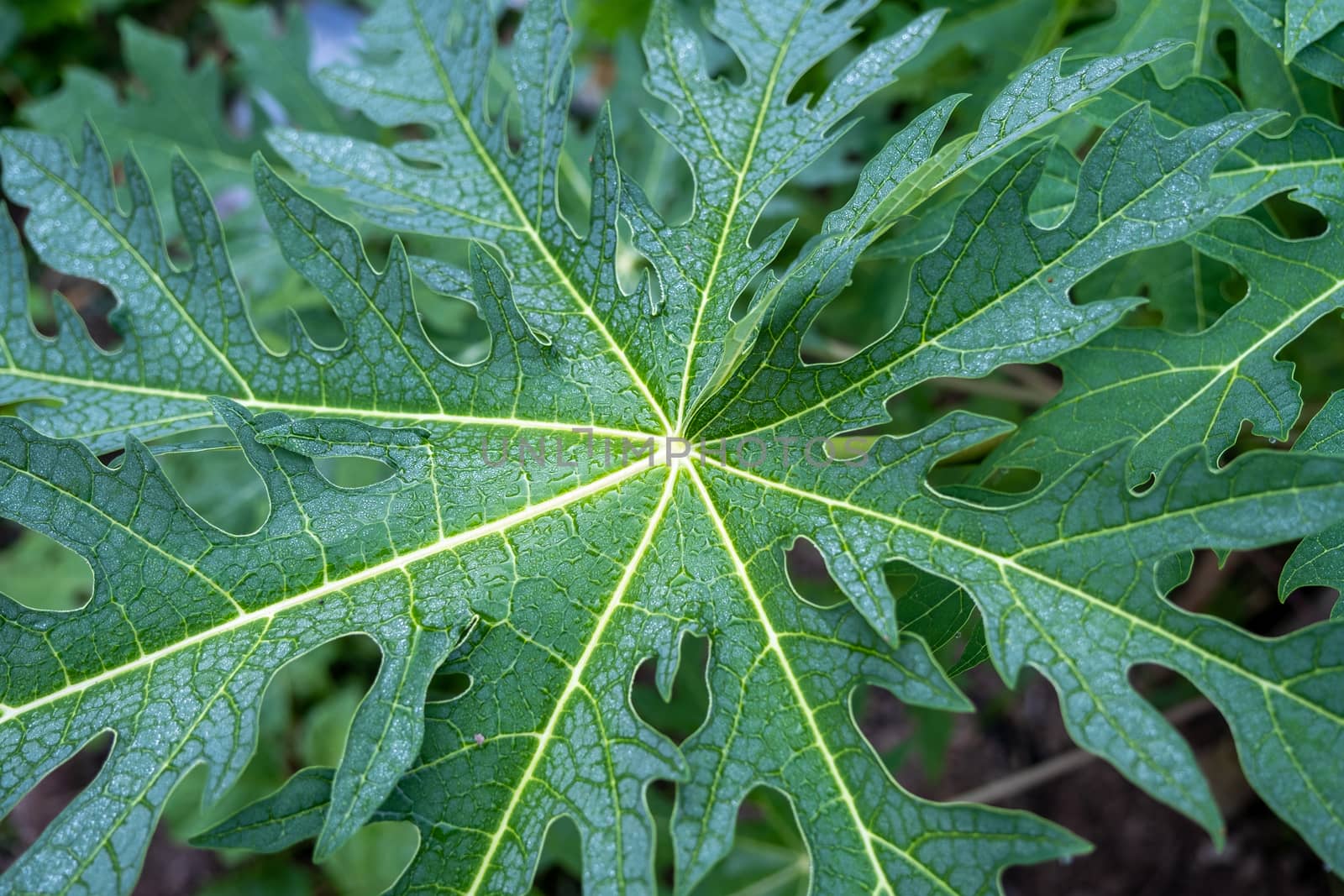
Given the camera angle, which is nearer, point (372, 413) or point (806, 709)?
point (806, 709)

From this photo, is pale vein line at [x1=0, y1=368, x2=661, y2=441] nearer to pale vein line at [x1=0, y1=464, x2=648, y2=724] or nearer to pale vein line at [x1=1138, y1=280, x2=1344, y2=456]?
pale vein line at [x1=0, y1=464, x2=648, y2=724]

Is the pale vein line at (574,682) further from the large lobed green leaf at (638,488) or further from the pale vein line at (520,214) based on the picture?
the pale vein line at (520,214)

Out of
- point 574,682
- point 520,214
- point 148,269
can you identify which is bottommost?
point 574,682

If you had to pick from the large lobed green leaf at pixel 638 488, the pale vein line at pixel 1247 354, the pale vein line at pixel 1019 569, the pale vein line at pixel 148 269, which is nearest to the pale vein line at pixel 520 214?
the large lobed green leaf at pixel 638 488

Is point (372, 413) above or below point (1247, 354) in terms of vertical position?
below

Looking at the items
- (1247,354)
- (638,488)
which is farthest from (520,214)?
(1247,354)

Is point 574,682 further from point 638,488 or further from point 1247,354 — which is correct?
point 1247,354

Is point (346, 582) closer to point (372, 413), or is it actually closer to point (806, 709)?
point (372, 413)
